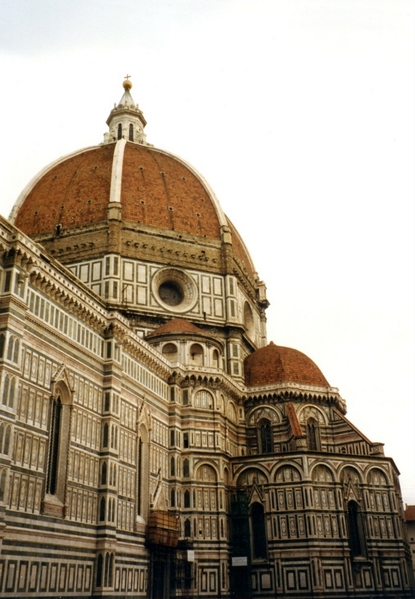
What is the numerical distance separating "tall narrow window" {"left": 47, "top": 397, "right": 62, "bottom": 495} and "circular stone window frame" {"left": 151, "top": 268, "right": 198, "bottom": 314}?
771 inches

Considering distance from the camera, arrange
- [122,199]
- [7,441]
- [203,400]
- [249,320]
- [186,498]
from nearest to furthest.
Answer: [7,441] → [186,498] → [203,400] → [122,199] → [249,320]

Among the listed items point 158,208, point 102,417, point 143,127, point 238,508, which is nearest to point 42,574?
point 102,417

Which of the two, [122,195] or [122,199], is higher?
[122,195]

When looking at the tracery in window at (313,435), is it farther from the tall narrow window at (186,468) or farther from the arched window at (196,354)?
the tall narrow window at (186,468)

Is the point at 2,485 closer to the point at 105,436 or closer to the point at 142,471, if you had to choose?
the point at 105,436

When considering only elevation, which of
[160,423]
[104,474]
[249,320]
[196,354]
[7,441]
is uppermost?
[249,320]

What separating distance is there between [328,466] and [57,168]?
3509cm

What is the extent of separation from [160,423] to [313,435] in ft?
42.4

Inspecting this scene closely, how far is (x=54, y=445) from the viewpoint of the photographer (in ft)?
95.5

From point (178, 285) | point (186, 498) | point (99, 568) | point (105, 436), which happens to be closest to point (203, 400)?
point (186, 498)

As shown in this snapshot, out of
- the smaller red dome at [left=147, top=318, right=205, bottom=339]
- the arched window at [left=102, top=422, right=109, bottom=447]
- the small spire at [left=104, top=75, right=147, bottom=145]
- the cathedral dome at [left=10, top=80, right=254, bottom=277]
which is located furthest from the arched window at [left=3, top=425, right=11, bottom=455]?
the small spire at [left=104, top=75, right=147, bottom=145]

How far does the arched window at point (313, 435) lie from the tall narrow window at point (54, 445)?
2211 cm

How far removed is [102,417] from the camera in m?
33.1

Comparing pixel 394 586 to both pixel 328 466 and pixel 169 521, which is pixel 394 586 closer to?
pixel 328 466
